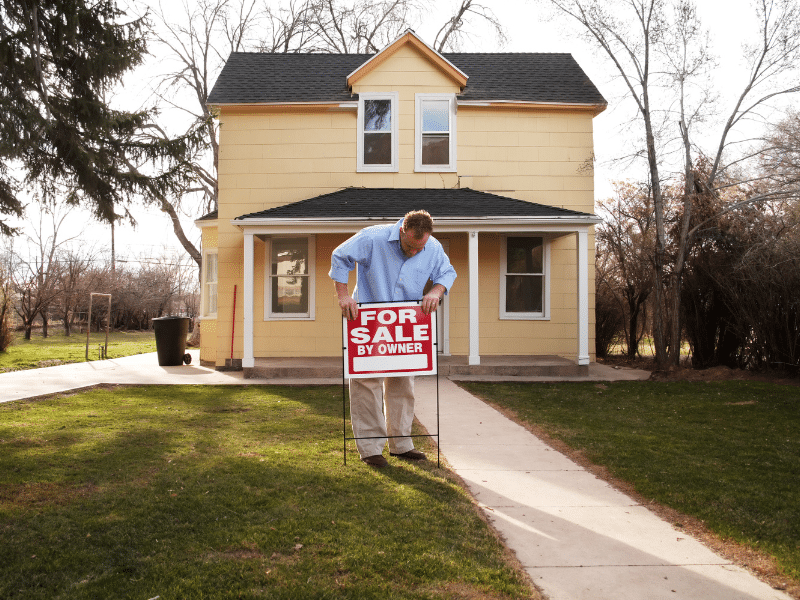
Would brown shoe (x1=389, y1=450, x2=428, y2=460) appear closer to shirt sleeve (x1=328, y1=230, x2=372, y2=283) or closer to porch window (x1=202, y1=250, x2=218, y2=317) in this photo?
shirt sleeve (x1=328, y1=230, x2=372, y2=283)

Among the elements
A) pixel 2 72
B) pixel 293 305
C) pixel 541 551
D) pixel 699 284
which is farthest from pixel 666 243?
pixel 2 72

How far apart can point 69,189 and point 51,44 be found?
2376 mm

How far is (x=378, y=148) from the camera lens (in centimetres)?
1338

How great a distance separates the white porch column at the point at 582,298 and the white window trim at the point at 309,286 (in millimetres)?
5252

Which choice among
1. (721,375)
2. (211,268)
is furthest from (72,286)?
(721,375)

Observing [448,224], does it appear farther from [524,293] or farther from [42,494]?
[42,494]

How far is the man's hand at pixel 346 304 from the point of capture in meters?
4.79

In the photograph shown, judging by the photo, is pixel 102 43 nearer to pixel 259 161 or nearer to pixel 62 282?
pixel 259 161

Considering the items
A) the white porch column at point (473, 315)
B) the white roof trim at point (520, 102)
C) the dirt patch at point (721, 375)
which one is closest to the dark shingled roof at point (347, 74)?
the white roof trim at point (520, 102)

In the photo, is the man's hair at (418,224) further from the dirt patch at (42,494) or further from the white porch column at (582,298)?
the white porch column at (582,298)

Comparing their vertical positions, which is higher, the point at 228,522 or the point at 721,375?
the point at 721,375

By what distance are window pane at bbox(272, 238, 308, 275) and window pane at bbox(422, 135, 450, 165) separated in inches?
122

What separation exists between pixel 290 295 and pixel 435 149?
169 inches

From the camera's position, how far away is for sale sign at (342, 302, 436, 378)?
4828 millimetres
